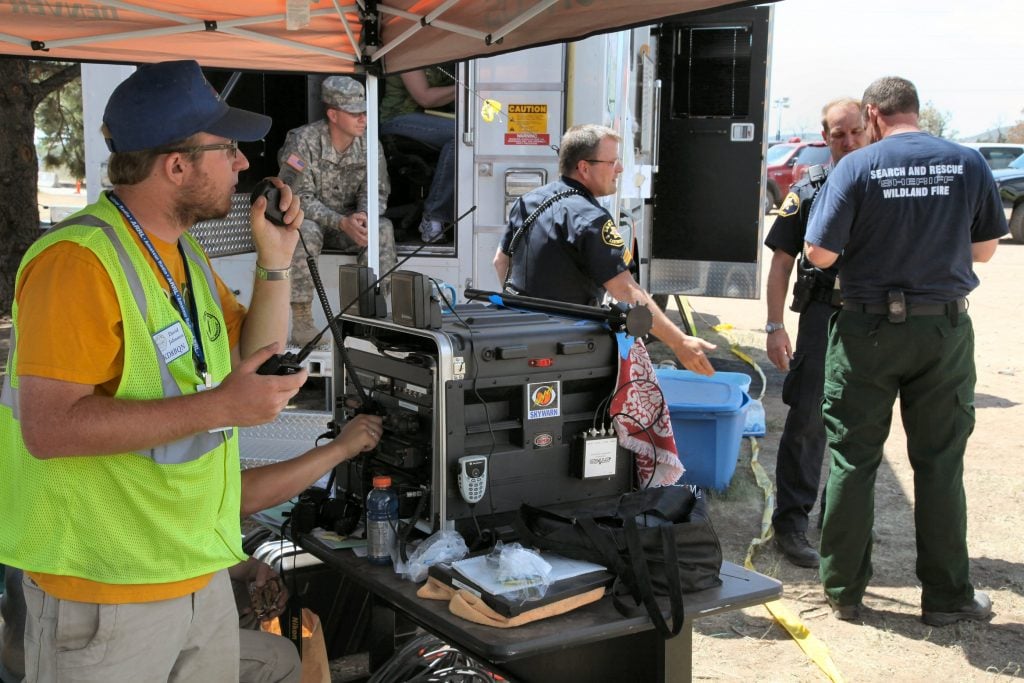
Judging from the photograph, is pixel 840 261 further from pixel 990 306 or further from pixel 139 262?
Result: pixel 990 306

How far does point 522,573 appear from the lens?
2.31 meters

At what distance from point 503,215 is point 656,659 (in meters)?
3.79

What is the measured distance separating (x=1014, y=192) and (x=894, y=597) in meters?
17.2

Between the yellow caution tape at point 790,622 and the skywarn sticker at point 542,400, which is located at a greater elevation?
the skywarn sticker at point 542,400

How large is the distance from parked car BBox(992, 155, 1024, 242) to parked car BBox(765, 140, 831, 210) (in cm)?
317

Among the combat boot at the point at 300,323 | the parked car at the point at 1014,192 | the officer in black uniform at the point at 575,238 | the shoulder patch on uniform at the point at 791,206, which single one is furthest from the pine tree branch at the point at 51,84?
the parked car at the point at 1014,192

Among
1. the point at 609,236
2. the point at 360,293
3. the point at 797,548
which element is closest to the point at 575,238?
the point at 609,236

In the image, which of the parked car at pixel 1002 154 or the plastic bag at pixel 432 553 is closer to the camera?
the plastic bag at pixel 432 553

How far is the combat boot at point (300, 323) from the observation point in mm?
6297

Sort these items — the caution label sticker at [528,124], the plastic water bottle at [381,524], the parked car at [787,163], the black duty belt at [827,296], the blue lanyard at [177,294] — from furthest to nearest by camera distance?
1. the parked car at [787,163]
2. the caution label sticker at [528,124]
3. the black duty belt at [827,296]
4. the plastic water bottle at [381,524]
5. the blue lanyard at [177,294]

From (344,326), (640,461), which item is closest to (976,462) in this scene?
(640,461)

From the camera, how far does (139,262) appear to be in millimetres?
2070

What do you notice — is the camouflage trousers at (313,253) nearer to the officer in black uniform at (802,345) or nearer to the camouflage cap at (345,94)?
the camouflage cap at (345,94)

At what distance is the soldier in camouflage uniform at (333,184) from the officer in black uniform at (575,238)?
2151mm
